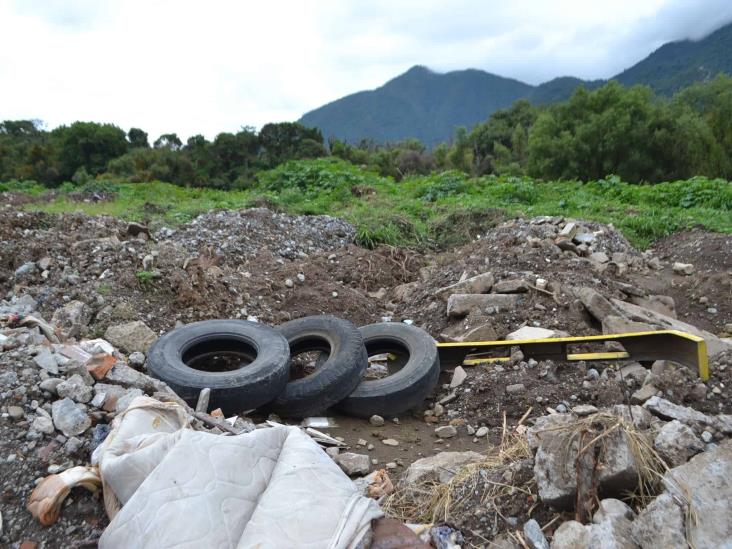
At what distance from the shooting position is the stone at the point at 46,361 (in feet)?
10.7

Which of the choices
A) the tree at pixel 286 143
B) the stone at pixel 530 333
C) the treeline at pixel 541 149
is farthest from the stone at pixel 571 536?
the tree at pixel 286 143

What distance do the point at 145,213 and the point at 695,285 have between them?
8667 mm

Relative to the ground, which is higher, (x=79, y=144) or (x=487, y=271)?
(x=79, y=144)

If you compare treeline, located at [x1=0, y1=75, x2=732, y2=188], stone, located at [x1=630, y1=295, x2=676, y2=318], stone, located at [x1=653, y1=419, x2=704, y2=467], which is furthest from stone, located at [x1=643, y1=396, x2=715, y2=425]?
→ treeline, located at [x1=0, y1=75, x2=732, y2=188]

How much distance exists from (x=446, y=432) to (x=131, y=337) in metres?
2.80

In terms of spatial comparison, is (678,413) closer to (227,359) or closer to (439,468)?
(439,468)

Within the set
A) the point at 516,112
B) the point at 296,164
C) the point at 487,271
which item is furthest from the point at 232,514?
the point at 516,112

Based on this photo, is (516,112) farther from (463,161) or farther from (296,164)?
(296,164)

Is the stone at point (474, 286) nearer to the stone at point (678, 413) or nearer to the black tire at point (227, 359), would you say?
the black tire at point (227, 359)

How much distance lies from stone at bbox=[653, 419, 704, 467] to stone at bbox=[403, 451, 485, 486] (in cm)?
101

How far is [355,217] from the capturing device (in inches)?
408

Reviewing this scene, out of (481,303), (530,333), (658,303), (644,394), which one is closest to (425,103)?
(658,303)

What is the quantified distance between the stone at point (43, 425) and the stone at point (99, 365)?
46 cm

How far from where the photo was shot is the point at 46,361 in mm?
3318
